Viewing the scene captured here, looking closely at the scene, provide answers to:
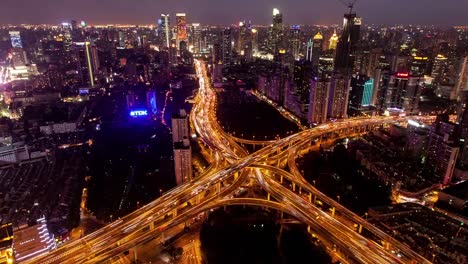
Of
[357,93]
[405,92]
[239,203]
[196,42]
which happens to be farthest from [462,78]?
[196,42]

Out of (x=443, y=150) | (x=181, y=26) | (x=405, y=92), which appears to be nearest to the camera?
(x=443, y=150)

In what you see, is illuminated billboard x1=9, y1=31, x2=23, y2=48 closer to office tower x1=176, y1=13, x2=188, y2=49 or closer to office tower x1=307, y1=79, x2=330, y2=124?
office tower x1=176, y1=13, x2=188, y2=49

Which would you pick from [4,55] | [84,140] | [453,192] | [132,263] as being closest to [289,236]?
[132,263]

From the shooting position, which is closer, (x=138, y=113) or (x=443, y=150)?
(x=443, y=150)

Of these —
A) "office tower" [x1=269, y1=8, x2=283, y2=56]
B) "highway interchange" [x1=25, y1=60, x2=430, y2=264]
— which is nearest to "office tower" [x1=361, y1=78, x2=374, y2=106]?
"highway interchange" [x1=25, y1=60, x2=430, y2=264]

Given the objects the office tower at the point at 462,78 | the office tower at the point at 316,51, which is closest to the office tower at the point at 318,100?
the office tower at the point at 462,78

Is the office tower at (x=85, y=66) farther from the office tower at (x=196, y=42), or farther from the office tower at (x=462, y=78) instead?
the office tower at (x=462, y=78)

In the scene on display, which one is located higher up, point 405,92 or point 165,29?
point 165,29

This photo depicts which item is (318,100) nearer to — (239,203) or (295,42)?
(239,203)
